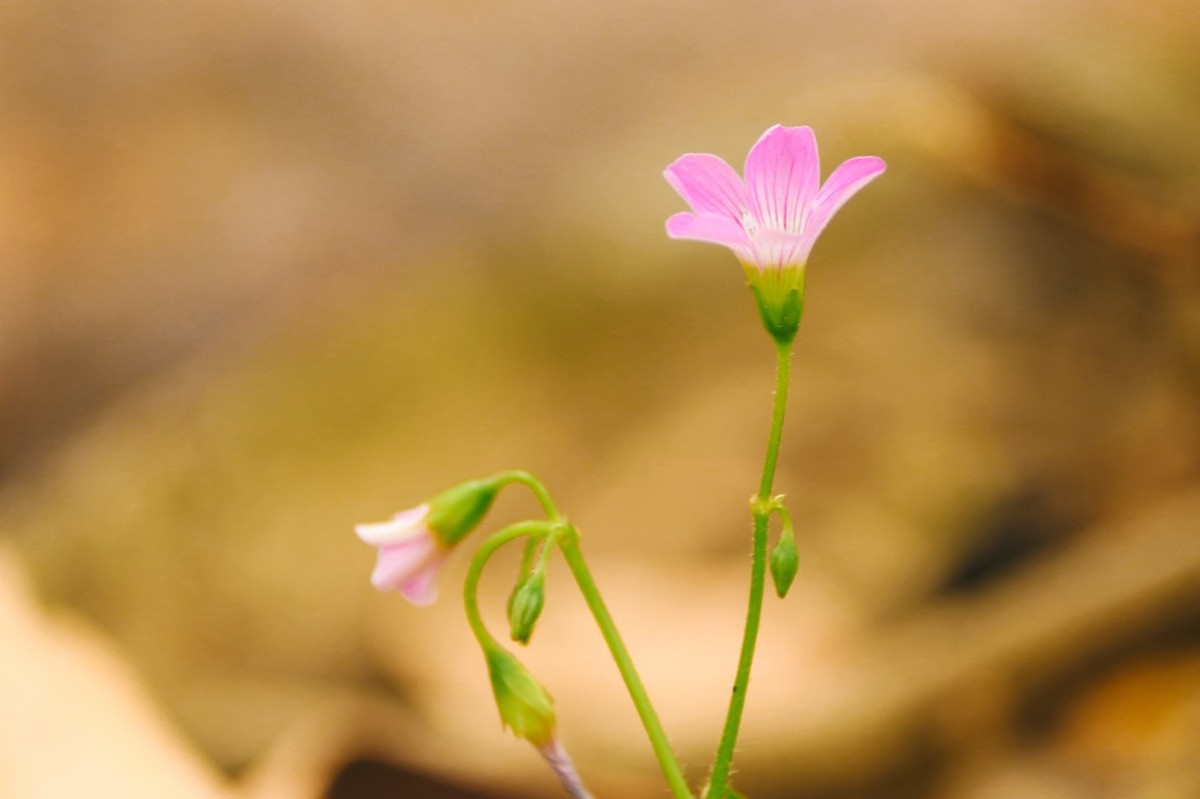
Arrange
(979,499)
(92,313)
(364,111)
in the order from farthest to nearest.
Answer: (364,111), (92,313), (979,499)

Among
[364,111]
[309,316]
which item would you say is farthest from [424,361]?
[364,111]

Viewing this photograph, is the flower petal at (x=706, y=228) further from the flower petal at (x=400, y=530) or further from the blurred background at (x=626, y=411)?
the blurred background at (x=626, y=411)

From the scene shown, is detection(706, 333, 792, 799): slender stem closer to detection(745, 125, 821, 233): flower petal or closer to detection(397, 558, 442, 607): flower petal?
detection(745, 125, 821, 233): flower petal

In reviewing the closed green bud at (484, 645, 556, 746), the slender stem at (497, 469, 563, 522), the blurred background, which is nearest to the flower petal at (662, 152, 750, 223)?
the slender stem at (497, 469, 563, 522)

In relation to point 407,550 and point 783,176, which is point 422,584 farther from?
point 783,176

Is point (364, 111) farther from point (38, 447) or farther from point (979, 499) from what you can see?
point (979, 499)

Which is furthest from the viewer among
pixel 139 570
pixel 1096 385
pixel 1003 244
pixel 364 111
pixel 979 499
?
pixel 364 111

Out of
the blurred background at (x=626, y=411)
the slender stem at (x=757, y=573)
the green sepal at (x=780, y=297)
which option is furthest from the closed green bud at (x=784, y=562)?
the blurred background at (x=626, y=411)
